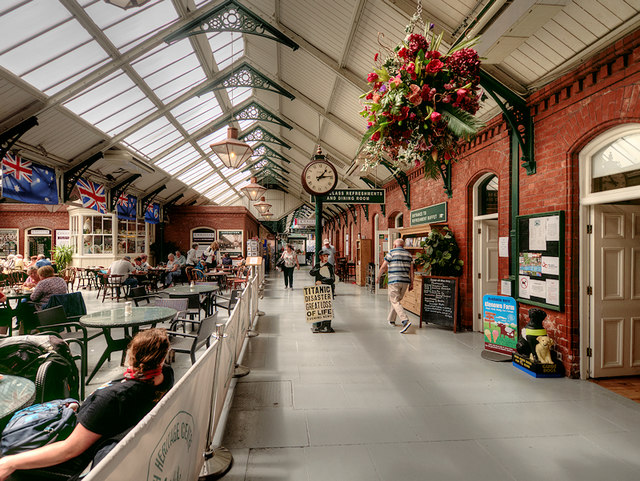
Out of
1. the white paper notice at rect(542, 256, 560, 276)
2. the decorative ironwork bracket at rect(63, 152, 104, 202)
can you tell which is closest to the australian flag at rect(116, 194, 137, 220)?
the decorative ironwork bracket at rect(63, 152, 104, 202)

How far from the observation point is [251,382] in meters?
3.79

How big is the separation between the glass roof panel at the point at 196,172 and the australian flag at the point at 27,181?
590cm

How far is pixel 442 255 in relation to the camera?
634 centimetres

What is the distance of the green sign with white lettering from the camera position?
710cm

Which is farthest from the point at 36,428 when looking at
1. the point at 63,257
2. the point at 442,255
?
the point at 63,257

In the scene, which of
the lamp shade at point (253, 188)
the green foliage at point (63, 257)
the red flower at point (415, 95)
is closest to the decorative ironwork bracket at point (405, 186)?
the lamp shade at point (253, 188)

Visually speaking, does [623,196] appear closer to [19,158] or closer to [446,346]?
[446,346]

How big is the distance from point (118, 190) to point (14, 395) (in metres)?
10.9

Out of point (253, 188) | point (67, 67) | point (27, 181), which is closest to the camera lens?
point (67, 67)

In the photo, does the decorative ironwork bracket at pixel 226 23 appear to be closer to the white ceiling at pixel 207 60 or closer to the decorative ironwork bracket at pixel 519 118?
the white ceiling at pixel 207 60

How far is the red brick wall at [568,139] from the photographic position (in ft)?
10.6

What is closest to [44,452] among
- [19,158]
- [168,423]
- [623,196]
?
[168,423]

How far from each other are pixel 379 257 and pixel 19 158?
9.70 meters

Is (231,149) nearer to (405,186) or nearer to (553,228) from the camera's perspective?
(553,228)
